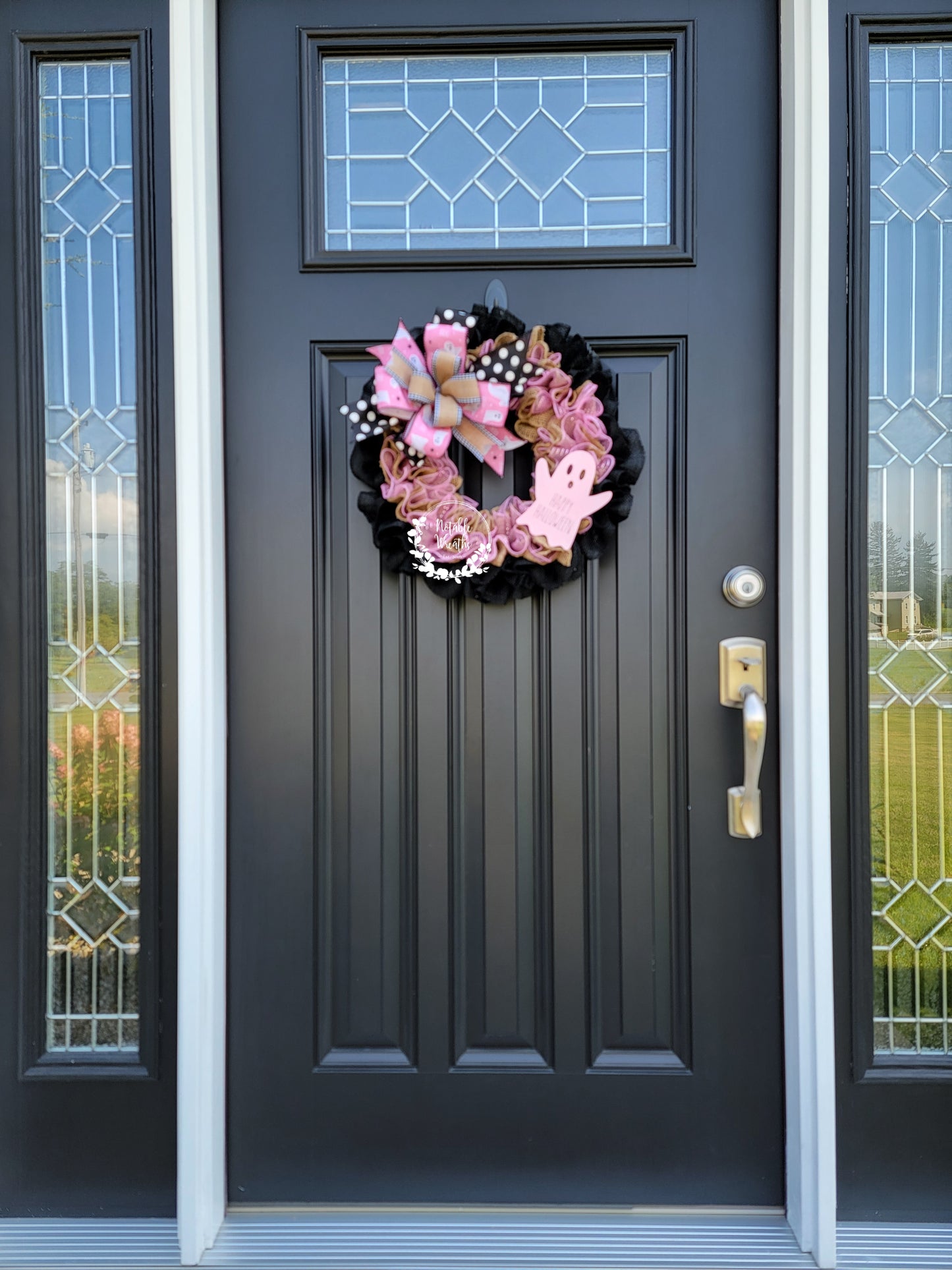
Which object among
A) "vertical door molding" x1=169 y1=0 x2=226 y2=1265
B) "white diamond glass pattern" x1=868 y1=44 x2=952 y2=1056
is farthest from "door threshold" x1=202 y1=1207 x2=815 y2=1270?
"white diamond glass pattern" x1=868 y1=44 x2=952 y2=1056

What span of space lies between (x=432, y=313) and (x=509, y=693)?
0.63 m

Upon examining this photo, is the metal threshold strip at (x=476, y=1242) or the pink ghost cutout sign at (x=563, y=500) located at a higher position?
the pink ghost cutout sign at (x=563, y=500)

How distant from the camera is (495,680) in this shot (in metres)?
1.33

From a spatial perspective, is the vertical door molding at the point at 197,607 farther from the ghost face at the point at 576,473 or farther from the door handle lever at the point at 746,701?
the door handle lever at the point at 746,701

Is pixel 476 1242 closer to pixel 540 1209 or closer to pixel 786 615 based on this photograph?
pixel 540 1209

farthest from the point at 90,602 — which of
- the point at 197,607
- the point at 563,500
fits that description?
the point at 563,500

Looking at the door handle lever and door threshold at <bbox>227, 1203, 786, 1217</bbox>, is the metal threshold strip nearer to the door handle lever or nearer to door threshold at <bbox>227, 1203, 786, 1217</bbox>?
door threshold at <bbox>227, 1203, 786, 1217</bbox>

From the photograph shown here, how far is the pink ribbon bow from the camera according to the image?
123cm

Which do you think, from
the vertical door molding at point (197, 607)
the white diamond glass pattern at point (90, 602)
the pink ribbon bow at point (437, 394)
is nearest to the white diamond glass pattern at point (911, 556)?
the pink ribbon bow at point (437, 394)

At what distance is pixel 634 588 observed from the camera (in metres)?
1.33

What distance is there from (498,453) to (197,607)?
1.75 feet

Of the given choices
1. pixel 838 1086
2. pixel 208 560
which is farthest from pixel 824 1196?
pixel 208 560

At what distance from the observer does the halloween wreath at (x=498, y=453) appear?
1245mm

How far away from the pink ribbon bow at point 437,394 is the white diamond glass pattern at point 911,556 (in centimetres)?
64
